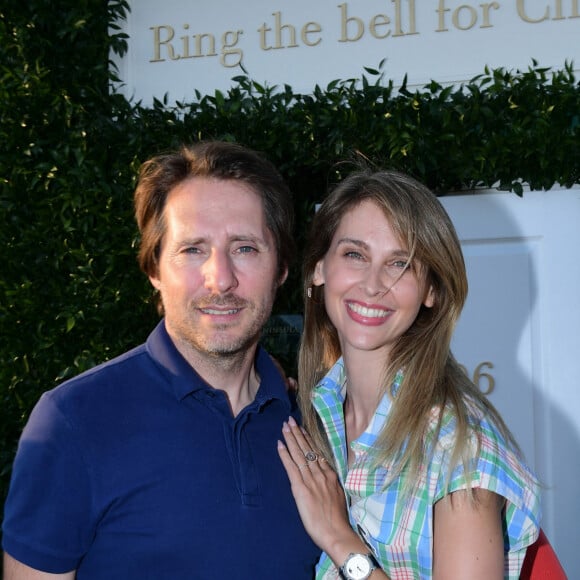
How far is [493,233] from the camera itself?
3.69 m

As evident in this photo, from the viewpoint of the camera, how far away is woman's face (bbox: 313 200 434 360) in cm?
217

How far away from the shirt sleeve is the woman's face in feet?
2.52

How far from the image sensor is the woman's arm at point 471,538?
1.81 meters

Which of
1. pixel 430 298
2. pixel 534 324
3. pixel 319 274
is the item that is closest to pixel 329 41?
pixel 534 324

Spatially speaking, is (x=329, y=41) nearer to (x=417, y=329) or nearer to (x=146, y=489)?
(x=417, y=329)

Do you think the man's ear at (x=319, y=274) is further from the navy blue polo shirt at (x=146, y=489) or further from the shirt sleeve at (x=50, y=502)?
the shirt sleeve at (x=50, y=502)

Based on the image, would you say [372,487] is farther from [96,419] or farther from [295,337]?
[295,337]

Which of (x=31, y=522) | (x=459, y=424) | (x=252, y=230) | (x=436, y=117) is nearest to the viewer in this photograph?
(x=31, y=522)

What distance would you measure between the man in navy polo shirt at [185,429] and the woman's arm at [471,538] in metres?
0.36

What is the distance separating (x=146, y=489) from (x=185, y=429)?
164 mm

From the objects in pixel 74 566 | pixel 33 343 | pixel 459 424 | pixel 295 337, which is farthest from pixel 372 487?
pixel 33 343

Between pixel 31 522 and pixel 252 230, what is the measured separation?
86 centimetres

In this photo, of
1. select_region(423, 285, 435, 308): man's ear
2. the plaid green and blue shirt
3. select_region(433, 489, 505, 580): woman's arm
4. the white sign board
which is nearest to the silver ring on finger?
the plaid green and blue shirt

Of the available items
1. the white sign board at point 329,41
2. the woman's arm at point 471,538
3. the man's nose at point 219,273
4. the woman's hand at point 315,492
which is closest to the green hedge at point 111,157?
the white sign board at point 329,41
